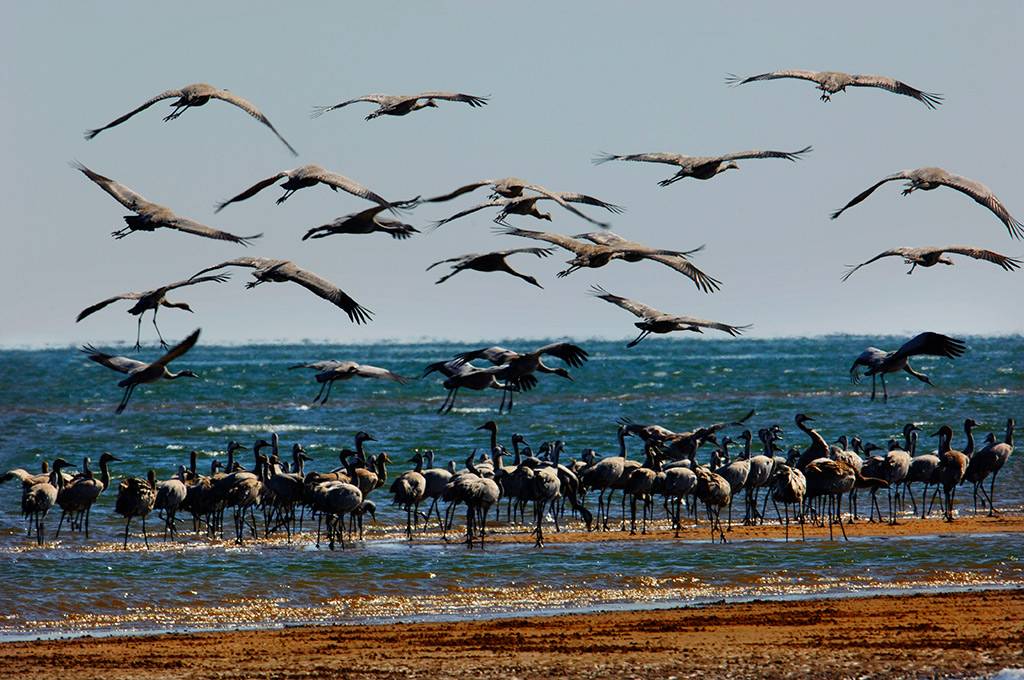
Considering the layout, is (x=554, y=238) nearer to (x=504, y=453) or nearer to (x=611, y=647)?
(x=611, y=647)

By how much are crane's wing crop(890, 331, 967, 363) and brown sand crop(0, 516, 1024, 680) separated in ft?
8.88

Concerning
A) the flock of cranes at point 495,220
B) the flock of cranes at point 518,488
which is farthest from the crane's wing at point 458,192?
the flock of cranes at point 518,488

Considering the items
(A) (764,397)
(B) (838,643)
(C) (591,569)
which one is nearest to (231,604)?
(C) (591,569)

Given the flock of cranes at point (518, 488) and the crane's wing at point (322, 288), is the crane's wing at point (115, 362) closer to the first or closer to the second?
the crane's wing at point (322, 288)

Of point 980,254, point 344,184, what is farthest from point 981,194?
point 344,184

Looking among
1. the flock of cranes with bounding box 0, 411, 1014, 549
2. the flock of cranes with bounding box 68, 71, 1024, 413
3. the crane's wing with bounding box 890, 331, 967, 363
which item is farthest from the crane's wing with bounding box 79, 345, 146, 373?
the crane's wing with bounding box 890, 331, 967, 363

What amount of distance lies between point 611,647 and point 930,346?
17.4 feet

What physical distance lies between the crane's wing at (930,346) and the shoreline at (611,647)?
8.88 ft

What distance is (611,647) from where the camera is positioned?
37.4ft

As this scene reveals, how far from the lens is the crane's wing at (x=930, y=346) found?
13.7 meters

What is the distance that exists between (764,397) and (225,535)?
4301cm

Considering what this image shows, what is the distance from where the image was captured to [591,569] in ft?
55.1

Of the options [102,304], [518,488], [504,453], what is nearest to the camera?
[102,304]

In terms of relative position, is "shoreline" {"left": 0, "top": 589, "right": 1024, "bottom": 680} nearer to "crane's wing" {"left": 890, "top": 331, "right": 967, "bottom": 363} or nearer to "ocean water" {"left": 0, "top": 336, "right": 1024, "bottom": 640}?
"ocean water" {"left": 0, "top": 336, "right": 1024, "bottom": 640}
